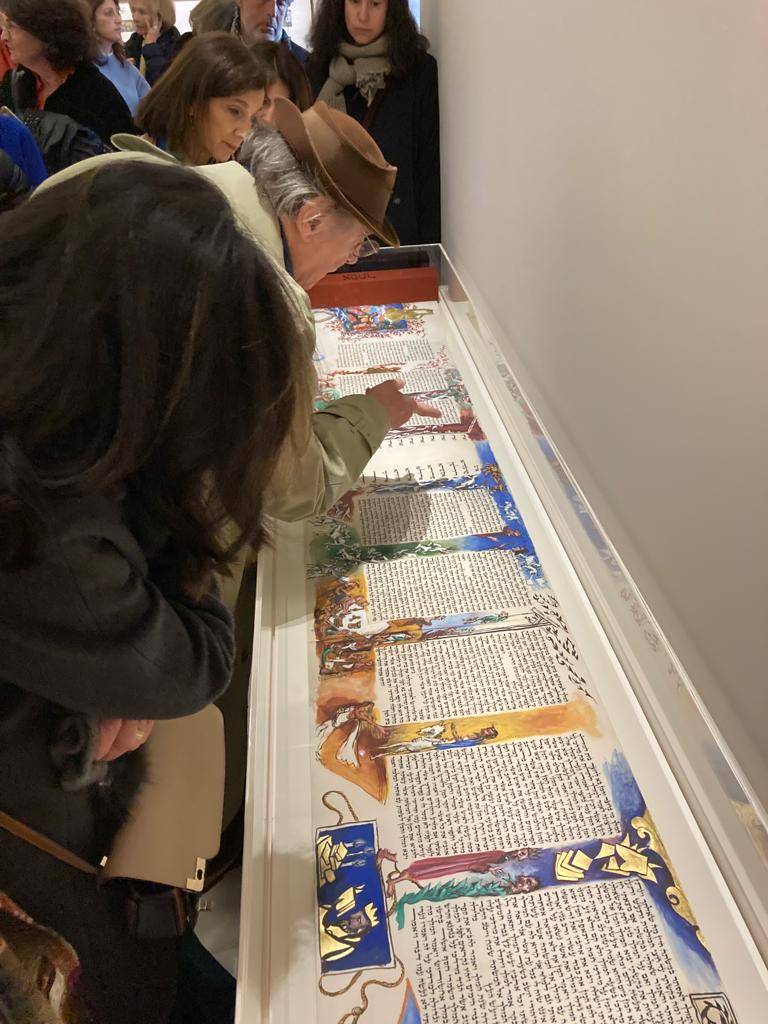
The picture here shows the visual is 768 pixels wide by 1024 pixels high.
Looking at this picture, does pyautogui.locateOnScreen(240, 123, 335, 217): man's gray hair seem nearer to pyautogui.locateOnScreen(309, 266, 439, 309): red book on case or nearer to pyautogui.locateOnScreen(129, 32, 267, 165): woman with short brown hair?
pyautogui.locateOnScreen(129, 32, 267, 165): woman with short brown hair

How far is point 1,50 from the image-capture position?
2.95m

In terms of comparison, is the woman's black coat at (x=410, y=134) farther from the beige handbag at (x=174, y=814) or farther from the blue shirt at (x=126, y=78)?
the beige handbag at (x=174, y=814)

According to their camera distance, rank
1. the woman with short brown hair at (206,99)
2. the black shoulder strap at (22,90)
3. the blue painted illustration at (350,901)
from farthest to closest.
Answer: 1. the black shoulder strap at (22,90)
2. the woman with short brown hair at (206,99)
3. the blue painted illustration at (350,901)

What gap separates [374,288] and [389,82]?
77 cm

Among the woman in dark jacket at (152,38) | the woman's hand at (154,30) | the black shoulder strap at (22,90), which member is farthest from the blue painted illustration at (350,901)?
the woman's hand at (154,30)

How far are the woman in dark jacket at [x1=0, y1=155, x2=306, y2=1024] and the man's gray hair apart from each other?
1.93 feet

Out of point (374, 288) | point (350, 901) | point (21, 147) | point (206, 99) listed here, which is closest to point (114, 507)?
point (350, 901)

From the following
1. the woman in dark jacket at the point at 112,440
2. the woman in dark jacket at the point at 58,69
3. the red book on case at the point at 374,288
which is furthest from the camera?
the red book on case at the point at 374,288

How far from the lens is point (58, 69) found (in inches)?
81.6

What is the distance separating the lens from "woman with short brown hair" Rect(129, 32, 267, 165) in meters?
1.73

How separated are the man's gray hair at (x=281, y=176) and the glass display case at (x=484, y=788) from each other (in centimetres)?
57

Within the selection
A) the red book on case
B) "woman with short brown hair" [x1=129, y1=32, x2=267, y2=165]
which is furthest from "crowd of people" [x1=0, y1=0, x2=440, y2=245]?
the red book on case

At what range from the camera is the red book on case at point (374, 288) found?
2.34 m

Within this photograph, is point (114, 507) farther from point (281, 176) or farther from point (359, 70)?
point (359, 70)
